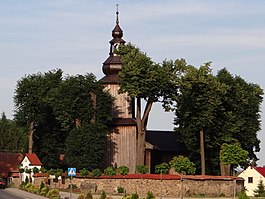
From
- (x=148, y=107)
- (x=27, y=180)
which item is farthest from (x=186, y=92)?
(x=27, y=180)

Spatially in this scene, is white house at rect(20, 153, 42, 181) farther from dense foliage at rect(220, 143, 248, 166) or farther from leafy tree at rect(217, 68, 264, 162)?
dense foliage at rect(220, 143, 248, 166)

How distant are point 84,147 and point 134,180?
1088cm

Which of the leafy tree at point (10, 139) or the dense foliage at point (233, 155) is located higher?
the leafy tree at point (10, 139)

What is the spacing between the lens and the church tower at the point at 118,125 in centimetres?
7625

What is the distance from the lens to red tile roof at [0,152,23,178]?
283 feet

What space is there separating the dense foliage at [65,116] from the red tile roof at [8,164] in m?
5.46

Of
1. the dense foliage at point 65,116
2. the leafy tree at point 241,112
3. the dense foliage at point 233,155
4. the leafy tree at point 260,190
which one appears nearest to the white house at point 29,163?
the dense foliage at point 65,116

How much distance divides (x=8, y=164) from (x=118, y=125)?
1992 centimetres

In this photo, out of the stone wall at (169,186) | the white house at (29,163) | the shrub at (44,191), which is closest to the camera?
the shrub at (44,191)

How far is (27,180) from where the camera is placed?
71.9 meters

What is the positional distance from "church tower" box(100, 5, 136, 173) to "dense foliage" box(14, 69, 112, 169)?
2.62m

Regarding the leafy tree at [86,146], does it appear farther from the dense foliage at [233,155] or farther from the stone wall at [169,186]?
the dense foliage at [233,155]

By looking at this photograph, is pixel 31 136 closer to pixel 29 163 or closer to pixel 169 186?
pixel 29 163

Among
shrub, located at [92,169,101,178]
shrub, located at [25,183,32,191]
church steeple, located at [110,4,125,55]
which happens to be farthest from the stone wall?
church steeple, located at [110,4,125,55]
